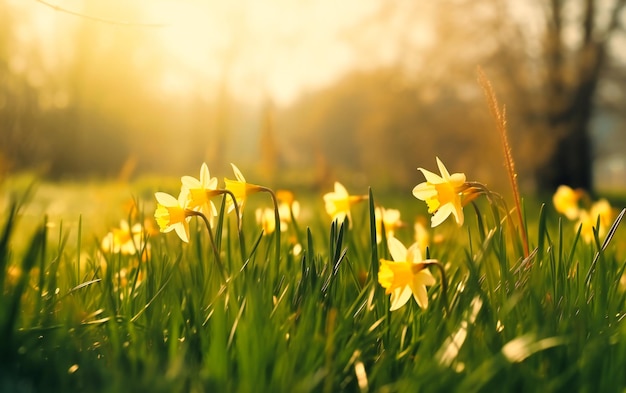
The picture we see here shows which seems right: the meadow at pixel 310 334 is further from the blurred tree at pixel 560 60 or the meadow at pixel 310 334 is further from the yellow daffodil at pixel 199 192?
the blurred tree at pixel 560 60

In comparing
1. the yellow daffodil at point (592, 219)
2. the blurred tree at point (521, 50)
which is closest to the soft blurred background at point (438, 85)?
the blurred tree at point (521, 50)

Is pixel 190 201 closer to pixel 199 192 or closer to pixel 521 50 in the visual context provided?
pixel 199 192

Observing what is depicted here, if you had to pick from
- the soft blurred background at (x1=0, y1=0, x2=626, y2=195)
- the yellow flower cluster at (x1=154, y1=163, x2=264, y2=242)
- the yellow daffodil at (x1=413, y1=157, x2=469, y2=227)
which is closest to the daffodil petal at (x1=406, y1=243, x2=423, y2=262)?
the yellow daffodil at (x1=413, y1=157, x2=469, y2=227)

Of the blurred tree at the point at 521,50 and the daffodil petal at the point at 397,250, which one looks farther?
the blurred tree at the point at 521,50

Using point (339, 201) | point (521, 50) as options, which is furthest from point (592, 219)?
point (521, 50)

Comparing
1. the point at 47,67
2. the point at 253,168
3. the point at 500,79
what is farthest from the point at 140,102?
the point at 500,79

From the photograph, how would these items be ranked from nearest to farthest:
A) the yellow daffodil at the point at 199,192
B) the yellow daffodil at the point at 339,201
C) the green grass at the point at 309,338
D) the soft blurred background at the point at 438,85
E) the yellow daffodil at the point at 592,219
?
1. the green grass at the point at 309,338
2. the yellow daffodil at the point at 199,192
3. the yellow daffodil at the point at 339,201
4. the yellow daffodil at the point at 592,219
5. the soft blurred background at the point at 438,85

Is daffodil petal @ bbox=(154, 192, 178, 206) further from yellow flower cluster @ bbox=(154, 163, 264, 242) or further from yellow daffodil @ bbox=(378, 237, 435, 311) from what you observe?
yellow daffodil @ bbox=(378, 237, 435, 311)
